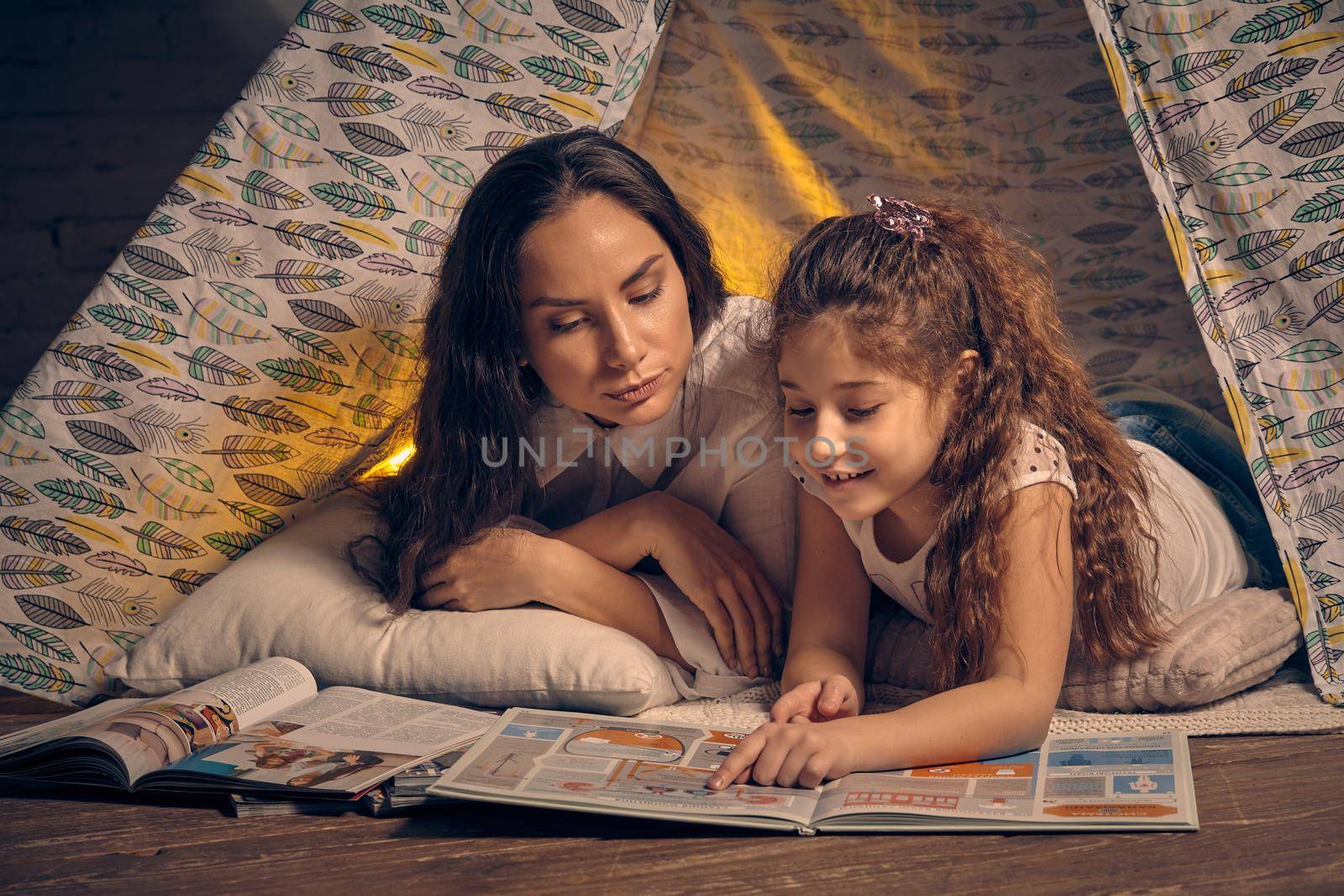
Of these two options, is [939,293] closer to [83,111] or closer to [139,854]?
[139,854]

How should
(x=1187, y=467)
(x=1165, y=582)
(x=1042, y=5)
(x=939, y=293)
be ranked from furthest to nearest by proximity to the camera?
(x=1042, y=5), (x=1187, y=467), (x=1165, y=582), (x=939, y=293)

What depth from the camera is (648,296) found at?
1284 mm

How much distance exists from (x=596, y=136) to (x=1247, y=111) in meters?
0.73

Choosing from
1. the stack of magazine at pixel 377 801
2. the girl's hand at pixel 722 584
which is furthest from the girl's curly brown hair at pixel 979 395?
the stack of magazine at pixel 377 801

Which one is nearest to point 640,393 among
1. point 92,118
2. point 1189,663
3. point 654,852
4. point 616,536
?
point 616,536

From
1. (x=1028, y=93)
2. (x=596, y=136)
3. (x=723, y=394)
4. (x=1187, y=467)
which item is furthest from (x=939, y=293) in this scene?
(x=1028, y=93)

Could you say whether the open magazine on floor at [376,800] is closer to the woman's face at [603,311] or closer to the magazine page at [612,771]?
the magazine page at [612,771]

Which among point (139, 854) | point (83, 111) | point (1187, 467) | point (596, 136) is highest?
point (83, 111)

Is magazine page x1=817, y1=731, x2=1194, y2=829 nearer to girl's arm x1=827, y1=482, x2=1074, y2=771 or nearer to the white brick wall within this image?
girl's arm x1=827, y1=482, x2=1074, y2=771

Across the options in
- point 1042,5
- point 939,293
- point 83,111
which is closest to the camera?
point 939,293

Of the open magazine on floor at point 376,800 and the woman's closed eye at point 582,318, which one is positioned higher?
the woman's closed eye at point 582,318

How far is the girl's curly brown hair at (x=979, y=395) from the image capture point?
110 centimetres

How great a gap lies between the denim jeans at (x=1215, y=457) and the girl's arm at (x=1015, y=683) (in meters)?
0.47

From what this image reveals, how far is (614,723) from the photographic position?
1.15m
